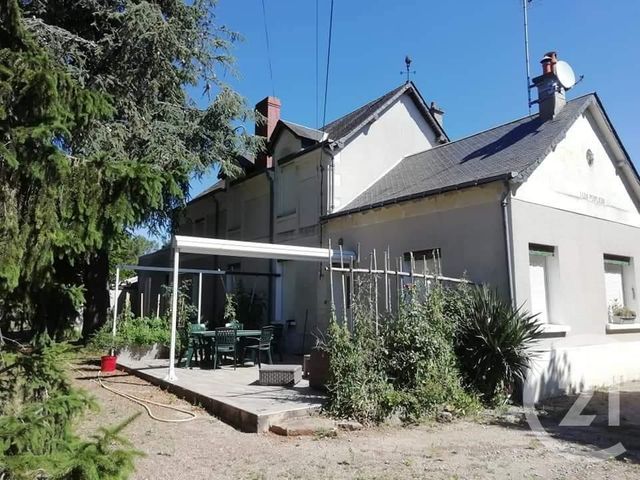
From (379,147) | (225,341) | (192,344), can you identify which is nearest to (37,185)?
(225,341)

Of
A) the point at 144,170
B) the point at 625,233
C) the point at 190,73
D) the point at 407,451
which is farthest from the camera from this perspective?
the point at 190,73

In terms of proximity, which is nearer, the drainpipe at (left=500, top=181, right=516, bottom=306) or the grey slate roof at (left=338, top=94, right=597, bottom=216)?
the drainpipe at (left=500, top=181, right=516, bottom=306)

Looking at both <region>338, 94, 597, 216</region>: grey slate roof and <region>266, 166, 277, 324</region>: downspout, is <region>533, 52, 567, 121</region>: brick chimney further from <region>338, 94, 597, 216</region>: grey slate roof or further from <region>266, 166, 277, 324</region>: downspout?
<region>266, 166, 277, 324</region>: downspout

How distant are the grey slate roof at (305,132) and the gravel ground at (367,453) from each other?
31.8 ft

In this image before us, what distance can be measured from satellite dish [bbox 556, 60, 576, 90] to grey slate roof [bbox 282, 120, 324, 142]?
6.67 m

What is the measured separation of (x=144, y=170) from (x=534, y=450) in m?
5.34

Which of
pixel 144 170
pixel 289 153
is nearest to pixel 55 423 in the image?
pixel 144 170

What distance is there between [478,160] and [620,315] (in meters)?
5.09

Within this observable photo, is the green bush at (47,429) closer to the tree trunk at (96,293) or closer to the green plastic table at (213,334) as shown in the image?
the green plastic table at (213,334)

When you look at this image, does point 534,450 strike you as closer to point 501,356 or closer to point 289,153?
point 501,356

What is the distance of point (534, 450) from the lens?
232 inches

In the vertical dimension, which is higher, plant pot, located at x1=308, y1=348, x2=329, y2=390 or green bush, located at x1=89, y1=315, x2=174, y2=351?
green bush, located at x1=89, y1=315, x2=174, y2=351

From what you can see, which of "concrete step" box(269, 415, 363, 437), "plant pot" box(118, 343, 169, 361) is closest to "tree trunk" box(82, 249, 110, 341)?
→ "plant pot" box(118, 343, 169, 361)

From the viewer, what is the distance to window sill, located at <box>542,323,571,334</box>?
31.7ft
